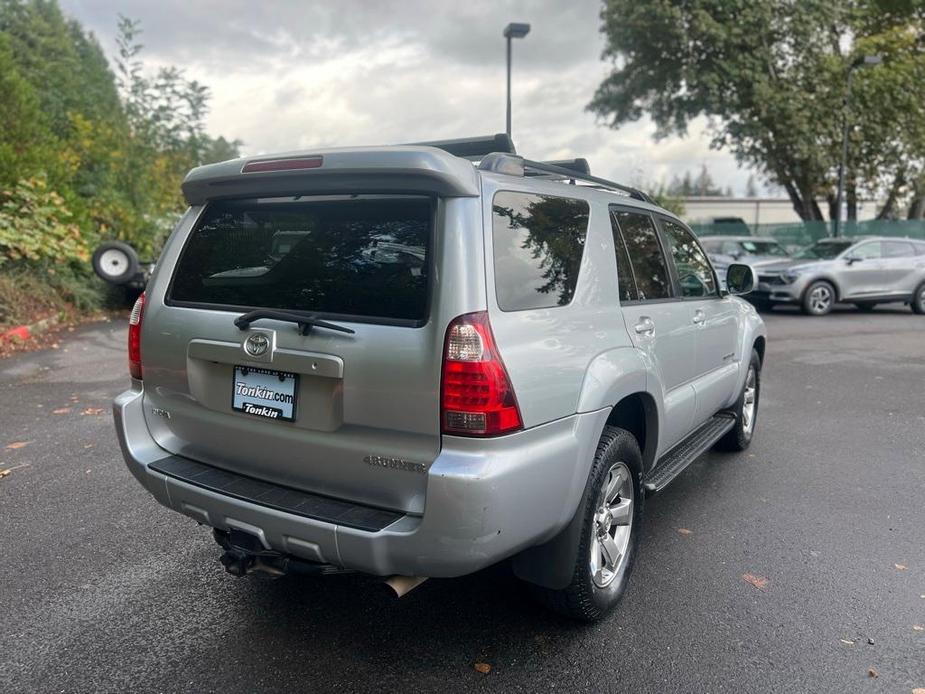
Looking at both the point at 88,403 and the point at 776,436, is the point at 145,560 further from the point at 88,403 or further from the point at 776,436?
the point at 776,436

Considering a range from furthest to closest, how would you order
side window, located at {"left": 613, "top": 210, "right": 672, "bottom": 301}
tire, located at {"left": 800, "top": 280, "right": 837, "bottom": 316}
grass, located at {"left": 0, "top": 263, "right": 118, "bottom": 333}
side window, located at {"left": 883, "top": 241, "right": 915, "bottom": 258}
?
side window, located at {"left": 883, "top": 241, "right": 915, "bottom": 258}, tire, located at {"left": 800, "top": 280, "right": 837, "bottom": 316}, grass, located at {"left": 0, "top": 263, "right": 118, "bottom": 333}, side window, located at {"left": 613, "top": 210, "right": 672, "bottom": 301}

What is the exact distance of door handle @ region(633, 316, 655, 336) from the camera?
10.6 ft

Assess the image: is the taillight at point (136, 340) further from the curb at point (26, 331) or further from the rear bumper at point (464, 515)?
the curb at point (26, 331)

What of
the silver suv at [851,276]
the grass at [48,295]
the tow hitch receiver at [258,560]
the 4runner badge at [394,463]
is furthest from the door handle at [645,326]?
the silver suv at [851,276]

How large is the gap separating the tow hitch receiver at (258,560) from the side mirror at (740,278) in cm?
355

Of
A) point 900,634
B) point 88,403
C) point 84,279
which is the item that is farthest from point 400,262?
point 84,279

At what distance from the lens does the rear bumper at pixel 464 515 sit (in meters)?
2.25

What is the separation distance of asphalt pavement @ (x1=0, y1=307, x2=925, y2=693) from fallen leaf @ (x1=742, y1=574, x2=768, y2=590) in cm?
3

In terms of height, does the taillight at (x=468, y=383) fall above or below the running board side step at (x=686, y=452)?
above

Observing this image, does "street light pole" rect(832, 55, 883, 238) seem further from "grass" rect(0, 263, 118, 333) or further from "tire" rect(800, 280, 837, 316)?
"grass" rect(0, 263, 118, 333)

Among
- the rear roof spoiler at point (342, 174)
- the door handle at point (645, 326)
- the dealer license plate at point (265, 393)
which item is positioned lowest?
the dealer license plate at point (265, 393)

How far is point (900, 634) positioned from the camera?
113 inches

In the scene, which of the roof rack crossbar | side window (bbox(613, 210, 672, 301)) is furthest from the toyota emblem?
side window (bbox(613, 210, 672, 301))

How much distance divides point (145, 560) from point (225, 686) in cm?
120
